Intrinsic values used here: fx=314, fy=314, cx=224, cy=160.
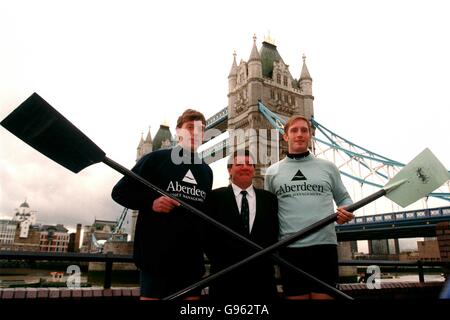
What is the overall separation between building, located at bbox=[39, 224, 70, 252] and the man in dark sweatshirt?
317ft

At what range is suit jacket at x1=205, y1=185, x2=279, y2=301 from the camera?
77.8 inches

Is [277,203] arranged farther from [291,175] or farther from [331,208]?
→ [331,208]

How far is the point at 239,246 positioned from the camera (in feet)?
6.79

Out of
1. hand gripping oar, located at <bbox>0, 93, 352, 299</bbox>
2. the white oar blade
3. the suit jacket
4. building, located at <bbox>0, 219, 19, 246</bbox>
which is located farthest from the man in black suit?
building, located at <bbox>0, 219, 19, 246</bbox>

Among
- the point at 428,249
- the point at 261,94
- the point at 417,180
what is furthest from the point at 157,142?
the point at 417,180

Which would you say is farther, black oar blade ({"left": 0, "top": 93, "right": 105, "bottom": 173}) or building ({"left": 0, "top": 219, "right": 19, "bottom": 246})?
building ({"left": 0, "top": 219, "right": 19, "bottom": 246})

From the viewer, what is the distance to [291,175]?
2.34 m

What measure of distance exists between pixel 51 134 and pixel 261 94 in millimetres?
28178

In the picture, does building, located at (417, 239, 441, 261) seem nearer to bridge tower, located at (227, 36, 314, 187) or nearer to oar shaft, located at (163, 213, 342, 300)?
bridge tower, located at (227, 36, 314, 187)

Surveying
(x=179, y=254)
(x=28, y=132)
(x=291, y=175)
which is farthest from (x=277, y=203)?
(x=28, y=132)

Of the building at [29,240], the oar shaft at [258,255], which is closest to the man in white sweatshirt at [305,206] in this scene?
the oar shaft at [258,255]

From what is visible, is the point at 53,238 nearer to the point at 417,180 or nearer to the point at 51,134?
the point at 51,134

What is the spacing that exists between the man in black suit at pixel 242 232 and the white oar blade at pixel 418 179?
0.81 metres
